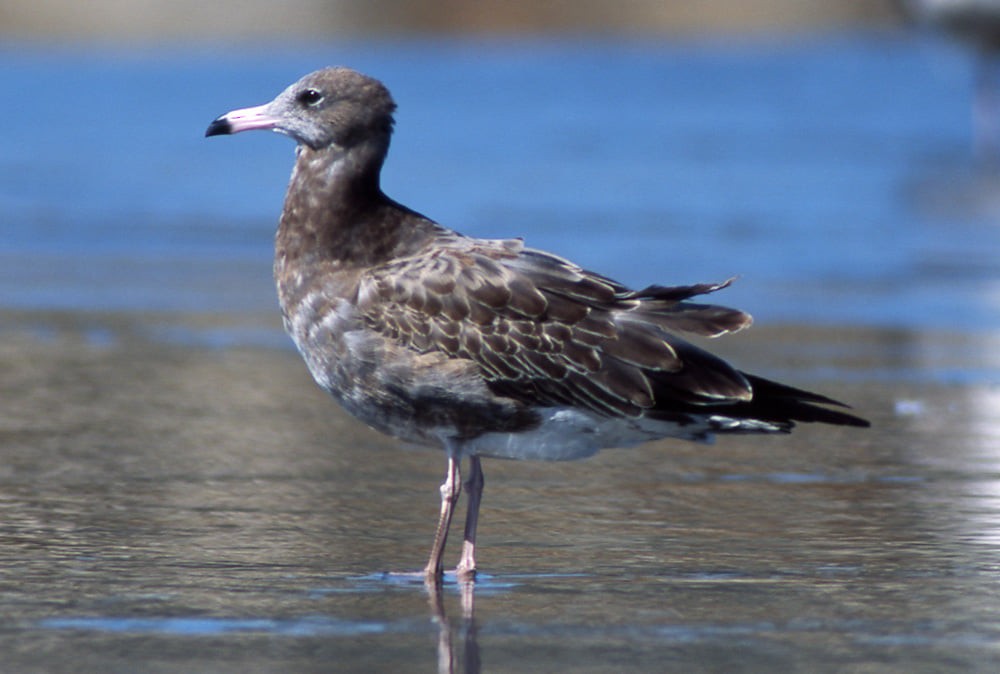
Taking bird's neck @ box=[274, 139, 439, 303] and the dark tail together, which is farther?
bird's neck @ box=[274, 139, 439, 303]

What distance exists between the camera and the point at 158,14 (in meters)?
65.9

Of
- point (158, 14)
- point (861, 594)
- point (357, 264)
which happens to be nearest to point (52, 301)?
point (357, 264)

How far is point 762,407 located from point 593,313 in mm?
598

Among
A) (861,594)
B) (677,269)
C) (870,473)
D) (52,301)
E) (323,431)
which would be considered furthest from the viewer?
(677,269)

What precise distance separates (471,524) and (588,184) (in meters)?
14.1

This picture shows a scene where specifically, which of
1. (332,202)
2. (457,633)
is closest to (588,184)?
(332,202)

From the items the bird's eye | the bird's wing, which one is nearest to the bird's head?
the bird's eye

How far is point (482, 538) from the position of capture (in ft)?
A: 21.4

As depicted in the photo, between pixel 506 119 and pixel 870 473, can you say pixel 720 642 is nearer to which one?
pixel 870 473

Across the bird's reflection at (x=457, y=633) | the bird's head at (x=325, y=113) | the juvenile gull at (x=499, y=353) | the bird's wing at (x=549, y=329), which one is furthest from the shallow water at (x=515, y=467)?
the bird's head at (x=325, y=113)

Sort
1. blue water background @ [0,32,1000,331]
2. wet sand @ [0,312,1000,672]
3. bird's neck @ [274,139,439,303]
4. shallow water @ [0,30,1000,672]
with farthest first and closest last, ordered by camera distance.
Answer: blue water background @ [0,32,1000,331], bird's neck @ [274,139,439,303], shallow water @ [0,30,1000,672], wet sand @ [0,312,1000,672]

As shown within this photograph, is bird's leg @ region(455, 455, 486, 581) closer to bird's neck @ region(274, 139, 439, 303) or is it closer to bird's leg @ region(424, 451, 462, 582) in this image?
bird's leg @ region(424, 451, 462, 582)

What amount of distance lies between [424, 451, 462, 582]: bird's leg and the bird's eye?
4.19 ft

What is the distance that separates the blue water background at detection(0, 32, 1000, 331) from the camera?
13.6 metres
